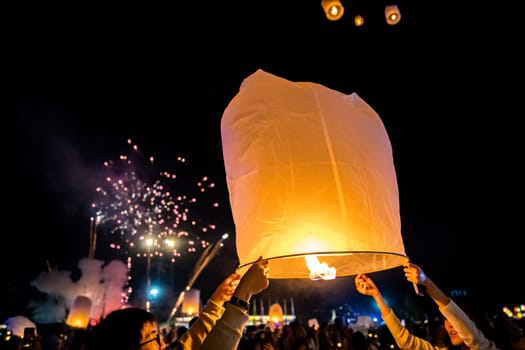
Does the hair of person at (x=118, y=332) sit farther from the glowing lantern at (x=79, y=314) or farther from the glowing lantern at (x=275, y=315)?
the glowing lantern at (x=275, y=315)

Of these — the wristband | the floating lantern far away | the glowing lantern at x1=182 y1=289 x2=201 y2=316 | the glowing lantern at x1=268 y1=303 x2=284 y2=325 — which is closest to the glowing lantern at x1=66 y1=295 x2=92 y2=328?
the glowing lantern at x1=182 y1=289 x2=201 y2=316

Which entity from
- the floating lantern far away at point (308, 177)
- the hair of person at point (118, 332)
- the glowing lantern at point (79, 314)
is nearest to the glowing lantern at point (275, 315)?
the glowing lantern at point (79, 314)

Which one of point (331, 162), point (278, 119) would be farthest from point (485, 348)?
point (278, 119)

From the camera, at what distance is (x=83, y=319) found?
11125mm

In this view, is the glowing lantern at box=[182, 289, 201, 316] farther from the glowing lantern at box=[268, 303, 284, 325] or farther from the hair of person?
the hair of person

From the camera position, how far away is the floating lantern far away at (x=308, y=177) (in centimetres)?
213

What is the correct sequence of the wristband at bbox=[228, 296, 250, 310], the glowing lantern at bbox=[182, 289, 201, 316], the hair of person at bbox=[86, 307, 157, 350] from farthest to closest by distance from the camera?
the glowing lantern at bbox=[182, 289, 201, 316] → the wristband at bbox=[228, 296, 250, 310] → the hair of person at bbox=[86, 307, 157, 350]

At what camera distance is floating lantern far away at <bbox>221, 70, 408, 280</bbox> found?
2.13 m

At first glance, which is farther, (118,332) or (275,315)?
(275,315)

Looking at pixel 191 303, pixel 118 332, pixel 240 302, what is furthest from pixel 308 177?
pixel 191 303

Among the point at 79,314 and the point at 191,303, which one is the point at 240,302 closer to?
the point at 79,314

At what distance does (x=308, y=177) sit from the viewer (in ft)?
7.32

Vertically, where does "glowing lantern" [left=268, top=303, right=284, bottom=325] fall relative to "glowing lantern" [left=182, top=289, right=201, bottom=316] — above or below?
below

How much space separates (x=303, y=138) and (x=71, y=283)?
2871cm
